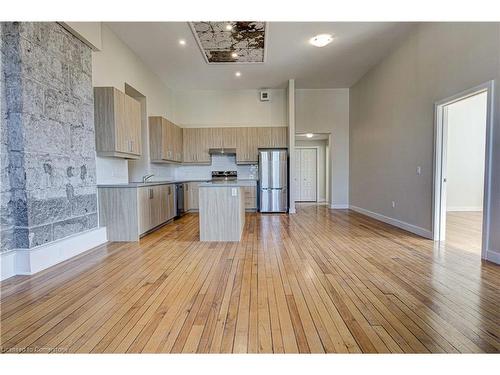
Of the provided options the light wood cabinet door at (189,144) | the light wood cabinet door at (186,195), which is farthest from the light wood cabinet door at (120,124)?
the light wood cabinet door at (189,144)

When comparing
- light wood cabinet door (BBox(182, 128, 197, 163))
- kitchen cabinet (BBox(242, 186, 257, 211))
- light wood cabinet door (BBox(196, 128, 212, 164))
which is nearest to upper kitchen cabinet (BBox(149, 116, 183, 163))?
light wood cabinet door (BBox(182, 128, 197, 163))

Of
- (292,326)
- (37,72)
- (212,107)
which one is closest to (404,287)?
(292,326)

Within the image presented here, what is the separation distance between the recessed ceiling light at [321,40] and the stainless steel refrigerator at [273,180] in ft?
9.17

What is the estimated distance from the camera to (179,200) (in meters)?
6.35

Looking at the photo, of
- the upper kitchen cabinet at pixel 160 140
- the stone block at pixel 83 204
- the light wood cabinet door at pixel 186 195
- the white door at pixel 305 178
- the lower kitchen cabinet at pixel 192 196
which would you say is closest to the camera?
the stone block at pixel 83 204

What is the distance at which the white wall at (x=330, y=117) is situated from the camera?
7.52 m

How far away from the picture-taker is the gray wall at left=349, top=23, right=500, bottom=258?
299 cm

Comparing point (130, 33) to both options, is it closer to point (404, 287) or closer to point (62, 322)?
point (62, 322)

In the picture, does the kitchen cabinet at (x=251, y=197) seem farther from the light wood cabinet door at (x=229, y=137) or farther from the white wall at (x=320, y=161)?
the white wall at (x=320, y=161)

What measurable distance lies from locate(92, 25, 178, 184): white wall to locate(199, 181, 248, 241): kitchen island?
5.17 ft

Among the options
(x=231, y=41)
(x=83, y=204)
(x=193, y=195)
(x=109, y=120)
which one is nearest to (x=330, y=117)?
(x=231, y=41)

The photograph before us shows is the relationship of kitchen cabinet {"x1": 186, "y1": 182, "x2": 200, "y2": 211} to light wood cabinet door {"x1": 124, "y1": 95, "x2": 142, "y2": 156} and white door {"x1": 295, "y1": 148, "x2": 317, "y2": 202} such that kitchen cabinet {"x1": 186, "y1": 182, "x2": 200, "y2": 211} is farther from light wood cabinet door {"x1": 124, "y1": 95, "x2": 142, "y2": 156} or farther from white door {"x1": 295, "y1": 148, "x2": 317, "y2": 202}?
white door {"x1": 295, "y1": 148, "x2": 317, "y2": 202}

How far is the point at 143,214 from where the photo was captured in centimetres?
422
